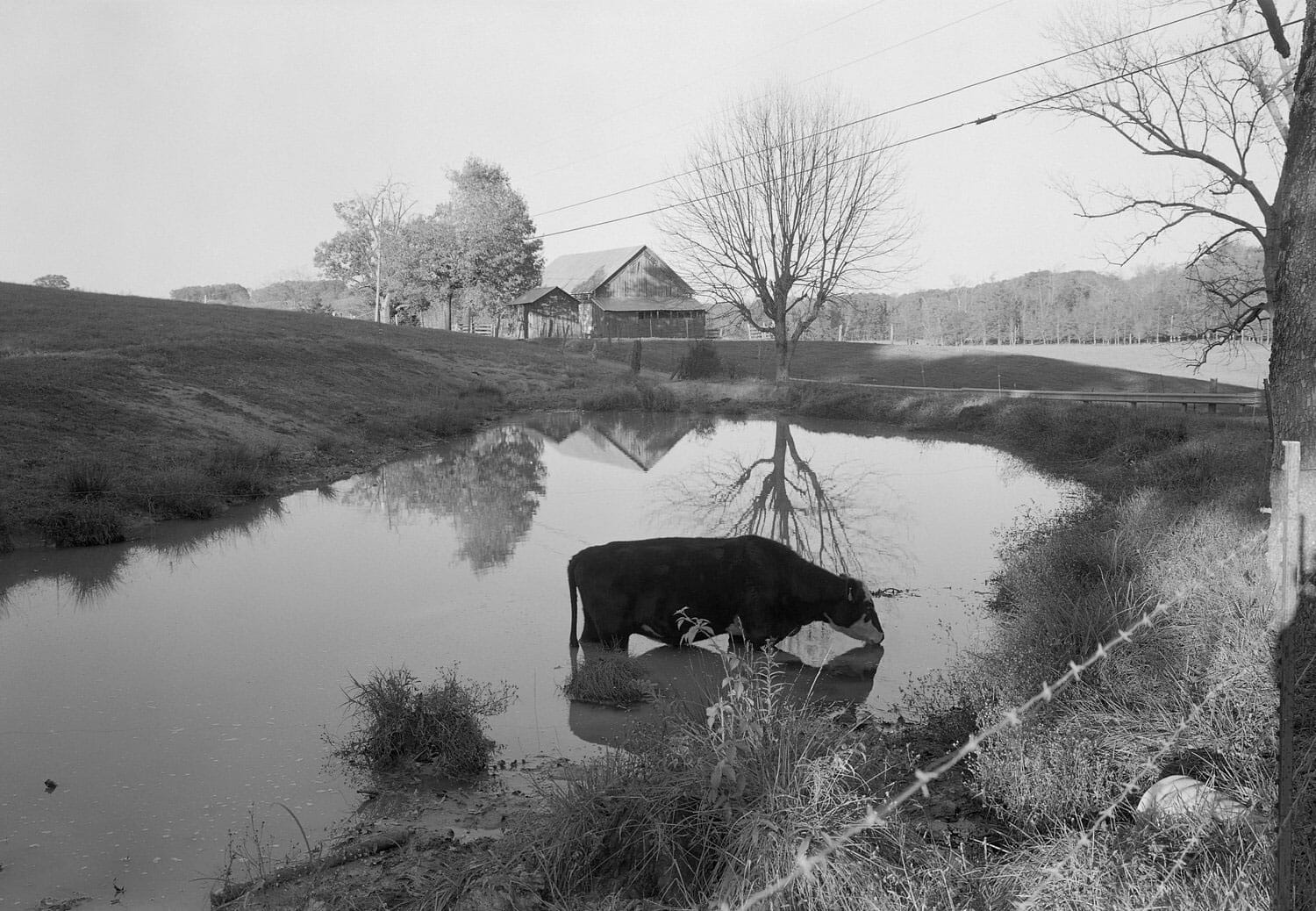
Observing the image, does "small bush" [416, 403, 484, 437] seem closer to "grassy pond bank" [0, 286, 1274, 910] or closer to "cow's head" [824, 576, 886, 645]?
"grassy pond bank" [0, 286, 1274, 910]

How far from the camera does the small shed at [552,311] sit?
248 ft

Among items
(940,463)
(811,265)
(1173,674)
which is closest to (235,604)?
(1173,674)

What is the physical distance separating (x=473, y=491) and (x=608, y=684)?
482 inches

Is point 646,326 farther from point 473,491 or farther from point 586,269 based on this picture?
point 473,491

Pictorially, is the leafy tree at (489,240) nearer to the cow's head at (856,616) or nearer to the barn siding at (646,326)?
the barn siding at (646,326)

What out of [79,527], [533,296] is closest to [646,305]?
[533,296]

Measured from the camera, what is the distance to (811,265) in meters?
44.7

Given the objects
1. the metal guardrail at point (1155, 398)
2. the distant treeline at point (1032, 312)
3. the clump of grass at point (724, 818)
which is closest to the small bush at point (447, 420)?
the metal guardrail at point (1155, 398)

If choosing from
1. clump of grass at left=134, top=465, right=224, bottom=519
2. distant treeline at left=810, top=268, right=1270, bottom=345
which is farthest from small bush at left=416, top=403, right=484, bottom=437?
distant treeline at left=810, top=268, right=1270, bottom=345

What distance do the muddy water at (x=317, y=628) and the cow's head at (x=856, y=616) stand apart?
0.62ft

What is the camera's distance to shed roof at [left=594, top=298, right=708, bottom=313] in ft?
245

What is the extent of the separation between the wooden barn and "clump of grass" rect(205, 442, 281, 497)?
53479 mm

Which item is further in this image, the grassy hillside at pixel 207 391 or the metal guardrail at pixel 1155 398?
the metal guardrail at pixel 1155 398

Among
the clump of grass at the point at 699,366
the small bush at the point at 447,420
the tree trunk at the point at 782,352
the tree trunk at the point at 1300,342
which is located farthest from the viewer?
the clump of grass at the point at 699,366
